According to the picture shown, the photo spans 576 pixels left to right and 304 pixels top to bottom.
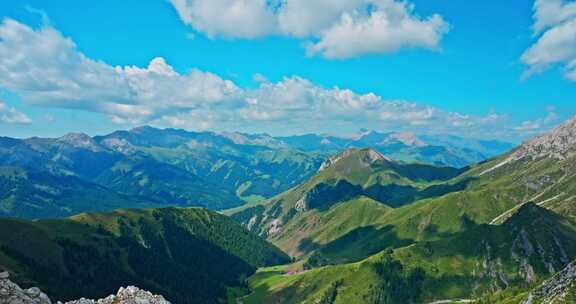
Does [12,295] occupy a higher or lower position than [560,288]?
higher

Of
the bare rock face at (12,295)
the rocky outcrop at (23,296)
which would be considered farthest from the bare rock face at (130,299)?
the bare rock face at (12,295)

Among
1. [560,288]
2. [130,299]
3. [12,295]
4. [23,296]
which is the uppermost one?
[12,295]

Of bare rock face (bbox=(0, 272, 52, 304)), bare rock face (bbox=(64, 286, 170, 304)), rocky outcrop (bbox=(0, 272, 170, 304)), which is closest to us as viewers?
bare rock face (bbox=(0, 272, 52, 304))

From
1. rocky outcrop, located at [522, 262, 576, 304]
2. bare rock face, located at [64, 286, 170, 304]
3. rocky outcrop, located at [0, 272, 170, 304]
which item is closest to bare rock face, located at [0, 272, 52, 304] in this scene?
rocky outcrop, located at [0, 272, 170, 304]

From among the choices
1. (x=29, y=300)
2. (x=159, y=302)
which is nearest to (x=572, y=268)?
(x=159, y=302)

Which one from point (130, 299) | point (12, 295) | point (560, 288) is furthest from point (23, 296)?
point (560, 288)

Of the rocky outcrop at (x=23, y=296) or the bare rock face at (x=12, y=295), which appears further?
the rocky outcrop at (x=23, y=296)

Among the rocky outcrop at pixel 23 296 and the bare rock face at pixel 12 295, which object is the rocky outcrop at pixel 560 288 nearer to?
the rocky outcrop at pixel 23 296

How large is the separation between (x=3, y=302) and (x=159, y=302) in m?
47.2

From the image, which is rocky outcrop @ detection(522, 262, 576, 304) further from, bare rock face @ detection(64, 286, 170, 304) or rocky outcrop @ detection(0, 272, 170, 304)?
rocky outcrop @ detection(0, 272, 170, 304)

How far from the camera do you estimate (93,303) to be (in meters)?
119

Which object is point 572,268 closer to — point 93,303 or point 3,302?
point 93,303

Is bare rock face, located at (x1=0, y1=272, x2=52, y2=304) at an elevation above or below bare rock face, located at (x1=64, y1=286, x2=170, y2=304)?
above

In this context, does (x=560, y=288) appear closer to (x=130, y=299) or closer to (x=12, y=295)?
(x=130, y=299)
